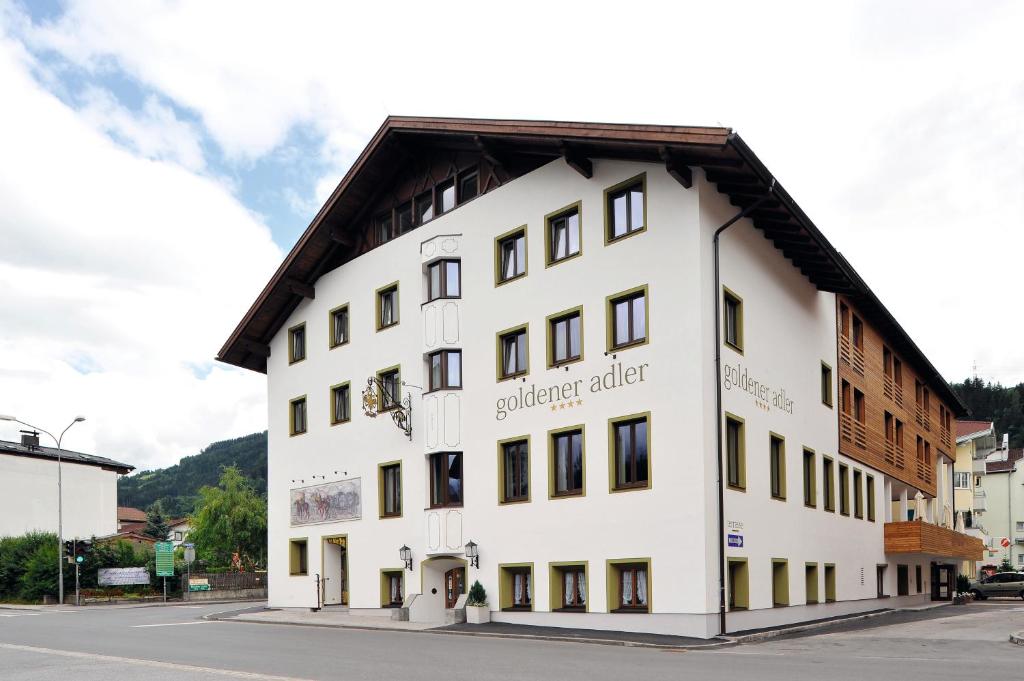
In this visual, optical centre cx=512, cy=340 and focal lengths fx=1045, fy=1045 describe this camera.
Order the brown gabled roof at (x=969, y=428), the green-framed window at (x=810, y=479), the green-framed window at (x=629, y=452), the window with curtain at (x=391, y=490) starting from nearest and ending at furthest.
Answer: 1. the green-framed window at (x=629, y=452)
2. the green-framed window at (x=810, y=479)
3. the window with curtain at (x=391, y=490)
4. the brown gabled roof at (x=969, y=428)

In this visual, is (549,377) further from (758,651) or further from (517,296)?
(758,651)

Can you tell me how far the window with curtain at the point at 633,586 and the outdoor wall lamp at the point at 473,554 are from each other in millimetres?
4884

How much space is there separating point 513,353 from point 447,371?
252 centimetres

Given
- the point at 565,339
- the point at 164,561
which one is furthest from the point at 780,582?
the point at 164,561

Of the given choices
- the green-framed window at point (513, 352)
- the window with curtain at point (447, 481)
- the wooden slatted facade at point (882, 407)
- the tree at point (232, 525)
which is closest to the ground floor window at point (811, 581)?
the wooden slatted facade at point (882, 407)

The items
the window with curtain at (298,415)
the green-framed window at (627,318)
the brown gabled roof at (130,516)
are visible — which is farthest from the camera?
the brown gabled roof at (130,516)

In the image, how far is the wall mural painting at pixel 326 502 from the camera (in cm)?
3434

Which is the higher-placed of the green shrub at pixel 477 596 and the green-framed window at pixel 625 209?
the green-framed window at pixel 625 209

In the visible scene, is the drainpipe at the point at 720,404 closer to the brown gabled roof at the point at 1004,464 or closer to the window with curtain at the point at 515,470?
the window with curtain at the point at 515,470

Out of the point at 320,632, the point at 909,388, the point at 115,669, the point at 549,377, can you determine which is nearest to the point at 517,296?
the point at 549,377

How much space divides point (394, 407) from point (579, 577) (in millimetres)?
8702

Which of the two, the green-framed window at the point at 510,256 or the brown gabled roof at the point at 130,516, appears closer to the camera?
the green-framed window at the point at 510,256

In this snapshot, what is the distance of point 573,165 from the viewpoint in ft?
87.8

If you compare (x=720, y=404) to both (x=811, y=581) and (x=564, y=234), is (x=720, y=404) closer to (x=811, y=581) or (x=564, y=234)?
(x=564, y=234)
